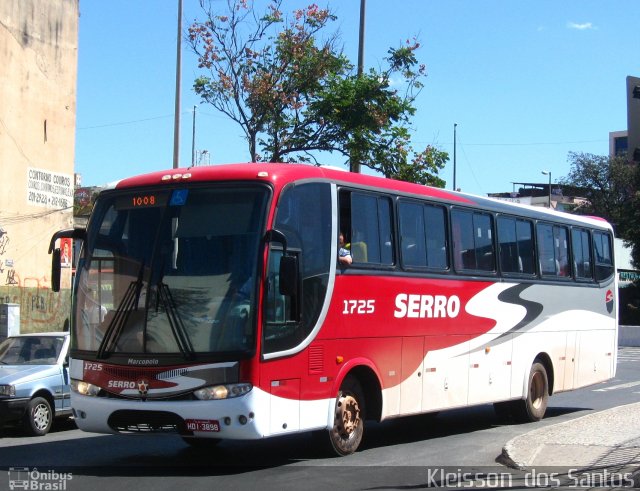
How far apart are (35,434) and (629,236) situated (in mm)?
44500

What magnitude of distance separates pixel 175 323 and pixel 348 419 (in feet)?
8.85

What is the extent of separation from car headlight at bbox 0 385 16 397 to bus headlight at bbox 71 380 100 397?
3.22m

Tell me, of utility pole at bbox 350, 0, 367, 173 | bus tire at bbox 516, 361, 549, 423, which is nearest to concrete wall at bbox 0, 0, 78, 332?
utility pole at bbox 350, 0, 367, 173

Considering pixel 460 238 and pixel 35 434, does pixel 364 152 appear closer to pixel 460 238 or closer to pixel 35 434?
pixel 460 238

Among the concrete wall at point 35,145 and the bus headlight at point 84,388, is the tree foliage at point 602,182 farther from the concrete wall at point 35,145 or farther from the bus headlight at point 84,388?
the bus headlight at point 84,388

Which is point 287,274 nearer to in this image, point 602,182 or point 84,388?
point 84,388

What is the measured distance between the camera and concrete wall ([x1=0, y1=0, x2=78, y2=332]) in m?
26.2

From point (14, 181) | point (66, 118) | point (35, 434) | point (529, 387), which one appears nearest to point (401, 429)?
point (529, 387)

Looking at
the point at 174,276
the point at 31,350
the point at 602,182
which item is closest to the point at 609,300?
the point at 31,350

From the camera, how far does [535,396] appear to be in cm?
1577

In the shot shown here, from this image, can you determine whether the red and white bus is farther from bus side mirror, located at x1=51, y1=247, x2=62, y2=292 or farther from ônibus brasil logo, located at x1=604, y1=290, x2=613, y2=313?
ônibus brasil logo, located at x1=604, y1=290, x2=613, y2=313

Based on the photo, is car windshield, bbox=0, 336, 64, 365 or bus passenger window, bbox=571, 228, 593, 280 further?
bus passenger window, bbox=571, 228, 593, 280

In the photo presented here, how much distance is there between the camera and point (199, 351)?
9555mm

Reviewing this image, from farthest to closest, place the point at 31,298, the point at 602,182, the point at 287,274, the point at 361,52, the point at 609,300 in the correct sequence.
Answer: the point at 602,182 → the point at 31,298 → the point at 361,52 → the point at 609,300 → the point at 287,274
